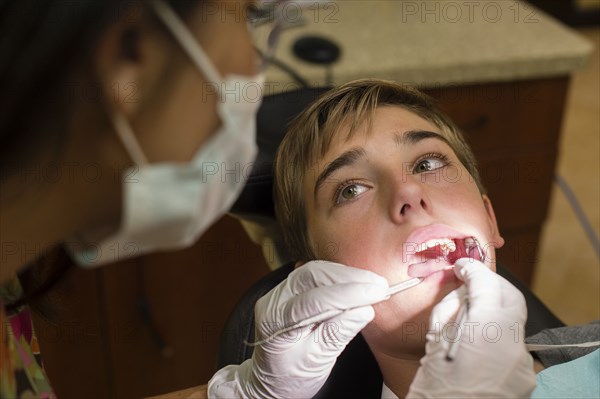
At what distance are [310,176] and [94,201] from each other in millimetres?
722

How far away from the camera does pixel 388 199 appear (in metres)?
1.23

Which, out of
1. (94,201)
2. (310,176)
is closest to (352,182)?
(310,176)

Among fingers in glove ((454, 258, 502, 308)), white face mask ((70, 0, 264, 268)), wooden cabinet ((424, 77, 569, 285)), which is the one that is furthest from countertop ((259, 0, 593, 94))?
white face mask ((70, 0, 264, 268))

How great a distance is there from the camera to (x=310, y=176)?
53.9 inches

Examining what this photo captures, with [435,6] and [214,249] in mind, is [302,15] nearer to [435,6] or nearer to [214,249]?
[435,6]

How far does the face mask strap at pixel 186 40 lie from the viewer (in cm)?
65

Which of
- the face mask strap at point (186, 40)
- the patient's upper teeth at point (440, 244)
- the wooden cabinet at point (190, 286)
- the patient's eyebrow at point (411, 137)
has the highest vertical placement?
the face mask strap at point (186, 40)

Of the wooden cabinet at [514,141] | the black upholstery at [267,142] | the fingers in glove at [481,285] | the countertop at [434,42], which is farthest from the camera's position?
the wooden cabinet at [514,141]

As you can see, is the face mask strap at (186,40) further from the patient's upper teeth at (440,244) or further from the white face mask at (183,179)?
the patient's upper teeth at (440,244)

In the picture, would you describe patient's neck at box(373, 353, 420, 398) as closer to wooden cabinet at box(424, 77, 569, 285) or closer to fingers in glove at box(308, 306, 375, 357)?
fingers in glove at box(308, 306, 375, 357)

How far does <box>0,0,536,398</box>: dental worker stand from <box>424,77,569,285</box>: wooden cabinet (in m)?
1.36

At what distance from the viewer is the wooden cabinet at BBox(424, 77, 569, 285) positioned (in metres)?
2.07

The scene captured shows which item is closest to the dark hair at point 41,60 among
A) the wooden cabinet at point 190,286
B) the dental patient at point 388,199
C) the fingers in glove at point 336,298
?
the fingers in glove at point 336,298

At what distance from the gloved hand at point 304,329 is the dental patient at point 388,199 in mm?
77
